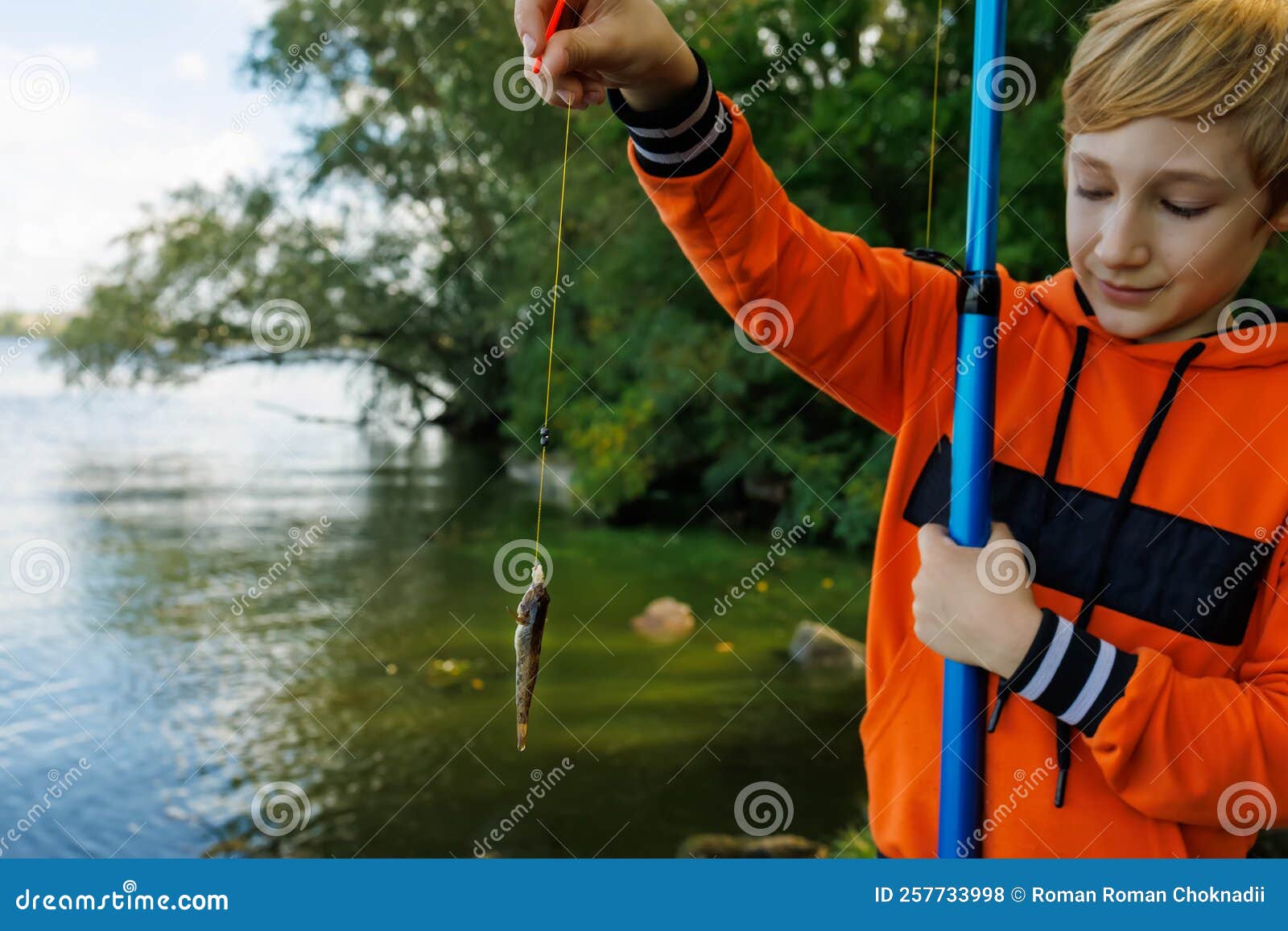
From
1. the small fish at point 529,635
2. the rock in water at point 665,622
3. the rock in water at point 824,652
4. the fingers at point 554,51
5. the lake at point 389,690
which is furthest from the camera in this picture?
the rock in water at point 665,622

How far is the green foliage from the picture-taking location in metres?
9.27

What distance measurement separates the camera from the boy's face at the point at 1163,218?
1327 mm

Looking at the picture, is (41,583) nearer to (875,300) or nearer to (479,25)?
(875,300)

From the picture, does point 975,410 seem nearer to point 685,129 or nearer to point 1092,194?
point 1092,194

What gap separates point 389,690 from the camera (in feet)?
23.9

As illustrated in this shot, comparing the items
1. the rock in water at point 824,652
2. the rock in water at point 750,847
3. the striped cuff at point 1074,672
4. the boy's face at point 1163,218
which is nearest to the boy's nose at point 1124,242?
the boy's face at point 1163,218

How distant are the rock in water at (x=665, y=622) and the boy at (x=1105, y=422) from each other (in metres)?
6.72

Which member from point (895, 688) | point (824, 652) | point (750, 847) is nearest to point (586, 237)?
point (824, 652)

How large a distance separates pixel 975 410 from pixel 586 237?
Answer: 12.6 metres

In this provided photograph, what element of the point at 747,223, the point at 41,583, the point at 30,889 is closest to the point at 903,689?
the point at 747,223

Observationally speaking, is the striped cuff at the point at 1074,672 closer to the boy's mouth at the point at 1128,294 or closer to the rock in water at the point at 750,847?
the boy's mouth at the point at 1128,294

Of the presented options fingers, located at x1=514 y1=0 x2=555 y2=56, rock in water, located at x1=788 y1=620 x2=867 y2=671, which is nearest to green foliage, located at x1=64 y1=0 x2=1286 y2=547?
rock in water, located at x1=788 y1=620 x2=867 y2=671

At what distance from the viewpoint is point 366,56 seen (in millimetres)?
17391

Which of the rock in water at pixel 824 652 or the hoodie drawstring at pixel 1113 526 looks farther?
the rock in water at pixel 824 652
